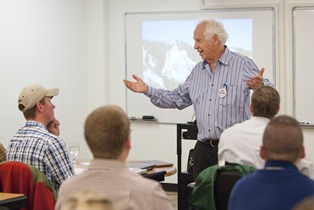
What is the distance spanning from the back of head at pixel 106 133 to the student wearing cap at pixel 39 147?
3.97 ft

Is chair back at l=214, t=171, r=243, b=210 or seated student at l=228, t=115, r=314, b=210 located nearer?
seated student at l=228, t=115, r=314, b=210

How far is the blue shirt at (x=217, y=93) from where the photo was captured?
432cm

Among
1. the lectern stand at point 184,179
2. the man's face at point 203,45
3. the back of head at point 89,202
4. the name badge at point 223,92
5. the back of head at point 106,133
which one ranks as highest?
the man's face at point 203,45

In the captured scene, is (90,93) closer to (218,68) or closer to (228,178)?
(218,68)

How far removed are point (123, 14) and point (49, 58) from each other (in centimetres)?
134

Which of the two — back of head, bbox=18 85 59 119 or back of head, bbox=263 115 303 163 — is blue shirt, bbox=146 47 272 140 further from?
back of head, bbox=263 115 303 163

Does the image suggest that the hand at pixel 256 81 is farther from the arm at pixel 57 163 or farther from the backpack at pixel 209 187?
the arm at pixel 57 163

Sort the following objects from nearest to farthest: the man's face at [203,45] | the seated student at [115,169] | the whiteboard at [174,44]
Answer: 1. the seated student at [115,169]
2. the man's face at [203,45]
3. the whiteboard at [174,44]

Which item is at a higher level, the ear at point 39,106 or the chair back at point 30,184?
the ear at point 39,106

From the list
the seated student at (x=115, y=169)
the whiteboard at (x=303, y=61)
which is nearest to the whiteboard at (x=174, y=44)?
the whiteboard at (x=303, y=61)

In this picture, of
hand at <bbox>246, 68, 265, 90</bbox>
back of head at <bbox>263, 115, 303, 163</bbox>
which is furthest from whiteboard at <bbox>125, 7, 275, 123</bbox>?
back of head at <bbox>263, 115, 303, 163</bbox>

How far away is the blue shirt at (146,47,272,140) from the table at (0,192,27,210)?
1623 millimetres

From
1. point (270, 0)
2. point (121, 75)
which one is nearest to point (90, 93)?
point (121, 75)

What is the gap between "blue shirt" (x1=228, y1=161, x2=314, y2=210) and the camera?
2.31 m
